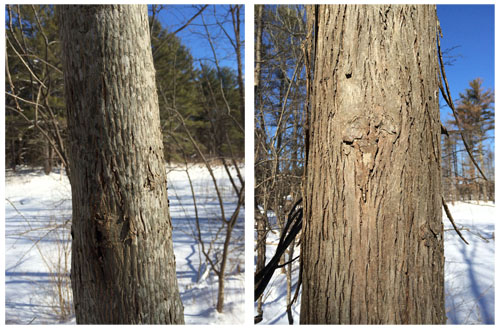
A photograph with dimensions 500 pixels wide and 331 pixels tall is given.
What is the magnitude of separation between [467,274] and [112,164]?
4.01ft

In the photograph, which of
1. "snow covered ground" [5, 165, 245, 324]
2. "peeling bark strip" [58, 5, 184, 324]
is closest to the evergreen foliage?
"snow covered ground" [5, 165, 245, 324]

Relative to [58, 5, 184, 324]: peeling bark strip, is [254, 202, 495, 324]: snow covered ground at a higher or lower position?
lower

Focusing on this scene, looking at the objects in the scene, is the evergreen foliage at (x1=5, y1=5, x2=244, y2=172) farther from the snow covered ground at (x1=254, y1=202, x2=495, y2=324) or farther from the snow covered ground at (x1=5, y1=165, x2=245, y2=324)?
the snow covered ground at (x1=254, y1=202, x2=495, y2=324)

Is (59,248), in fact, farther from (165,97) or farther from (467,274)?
(467,274)

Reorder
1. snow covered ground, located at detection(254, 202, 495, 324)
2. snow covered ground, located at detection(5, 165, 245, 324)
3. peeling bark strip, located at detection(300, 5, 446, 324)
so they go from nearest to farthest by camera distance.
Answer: peeling bark strip, located at detection(300, 5, 446, 324) < snow covered ground, located at detection(254, 202, 495, 324) < snow covered ground, located at detection(5, 165, 245, 324)

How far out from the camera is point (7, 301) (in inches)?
58.6

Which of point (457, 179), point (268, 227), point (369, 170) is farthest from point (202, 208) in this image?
point (369, 170)

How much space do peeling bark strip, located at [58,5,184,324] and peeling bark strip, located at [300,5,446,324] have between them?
434mm

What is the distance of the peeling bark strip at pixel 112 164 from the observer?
30.5 inches

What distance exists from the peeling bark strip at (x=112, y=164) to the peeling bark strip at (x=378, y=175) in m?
0.43

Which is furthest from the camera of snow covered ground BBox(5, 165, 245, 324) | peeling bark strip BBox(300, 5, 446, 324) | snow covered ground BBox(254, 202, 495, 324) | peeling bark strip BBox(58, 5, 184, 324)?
snow covered ground BBox(5, 165, 245, 324)

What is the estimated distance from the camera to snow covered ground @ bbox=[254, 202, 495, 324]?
1.03m

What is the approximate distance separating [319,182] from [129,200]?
460 millimetres

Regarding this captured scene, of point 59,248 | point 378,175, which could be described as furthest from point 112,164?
point 59,248
